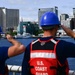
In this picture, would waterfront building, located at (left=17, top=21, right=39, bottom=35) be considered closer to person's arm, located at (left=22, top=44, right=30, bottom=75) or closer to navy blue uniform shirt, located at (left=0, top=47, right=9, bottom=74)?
navy blue uniform shirt, located at (left=0, top=47, right=9, bottom=74)

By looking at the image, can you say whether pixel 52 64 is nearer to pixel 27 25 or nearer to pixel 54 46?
pixel 54 46

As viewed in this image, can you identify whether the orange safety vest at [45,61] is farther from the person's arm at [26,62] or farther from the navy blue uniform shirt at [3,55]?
the navy blue uniform shirt at [3,55]

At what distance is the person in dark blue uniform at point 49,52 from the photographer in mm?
4121

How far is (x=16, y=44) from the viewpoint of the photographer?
4.37 meters

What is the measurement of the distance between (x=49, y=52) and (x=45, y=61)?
0.13 meters

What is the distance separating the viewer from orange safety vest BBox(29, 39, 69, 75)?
413 cm

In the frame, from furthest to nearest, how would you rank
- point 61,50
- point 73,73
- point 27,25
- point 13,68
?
point 27,25, point 13,68, point 73,73, point 61,50

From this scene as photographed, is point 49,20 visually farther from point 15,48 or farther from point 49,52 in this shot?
point 15,48

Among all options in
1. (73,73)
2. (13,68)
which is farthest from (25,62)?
(13,68)

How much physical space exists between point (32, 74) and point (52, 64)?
0.33 meters

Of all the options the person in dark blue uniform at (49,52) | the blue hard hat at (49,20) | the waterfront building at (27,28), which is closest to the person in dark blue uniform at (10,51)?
the person in dark blue uniform at (49,52)

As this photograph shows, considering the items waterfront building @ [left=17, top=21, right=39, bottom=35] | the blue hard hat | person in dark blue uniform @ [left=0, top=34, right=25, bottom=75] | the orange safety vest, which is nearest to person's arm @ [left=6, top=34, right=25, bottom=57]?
person in dark blue uniform @ [left=0, top=34, right=25, bottom=75]

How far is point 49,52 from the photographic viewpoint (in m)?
4.17

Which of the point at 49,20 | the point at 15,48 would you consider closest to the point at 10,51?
the point at 15,48
